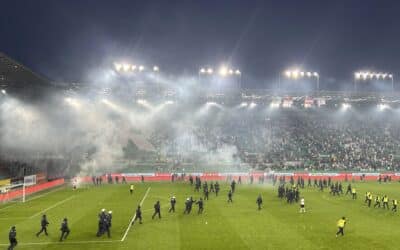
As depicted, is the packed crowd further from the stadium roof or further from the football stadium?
the stadium roof

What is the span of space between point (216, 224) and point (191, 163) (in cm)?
4322

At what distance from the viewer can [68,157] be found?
6769 centimetres

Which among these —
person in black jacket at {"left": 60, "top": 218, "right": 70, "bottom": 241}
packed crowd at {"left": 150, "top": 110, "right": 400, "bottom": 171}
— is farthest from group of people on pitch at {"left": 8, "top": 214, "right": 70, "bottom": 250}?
packed crowd at {"left": 150, "top": 110, "right": 400, "bottom": 171}

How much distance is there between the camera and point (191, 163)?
233ft

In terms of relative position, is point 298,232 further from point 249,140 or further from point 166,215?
point 249,140

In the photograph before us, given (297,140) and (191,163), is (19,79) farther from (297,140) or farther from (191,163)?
(297,140)

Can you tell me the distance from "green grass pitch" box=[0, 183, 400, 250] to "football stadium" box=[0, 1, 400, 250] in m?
0.12

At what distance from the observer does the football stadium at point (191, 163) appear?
1005 inches

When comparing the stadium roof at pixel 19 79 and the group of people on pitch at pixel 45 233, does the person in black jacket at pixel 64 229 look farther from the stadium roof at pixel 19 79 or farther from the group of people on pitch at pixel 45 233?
the stadium roof at pixel 19 79

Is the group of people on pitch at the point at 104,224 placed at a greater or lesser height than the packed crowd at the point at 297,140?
lesser

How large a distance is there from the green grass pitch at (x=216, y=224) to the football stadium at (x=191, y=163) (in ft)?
0.41

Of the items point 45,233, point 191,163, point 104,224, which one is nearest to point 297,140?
point 191,163

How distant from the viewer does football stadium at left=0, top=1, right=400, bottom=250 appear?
83.8 ft

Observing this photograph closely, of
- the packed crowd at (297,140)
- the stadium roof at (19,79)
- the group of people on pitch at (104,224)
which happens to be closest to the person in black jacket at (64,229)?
the group of people on pitch at (104,224)
